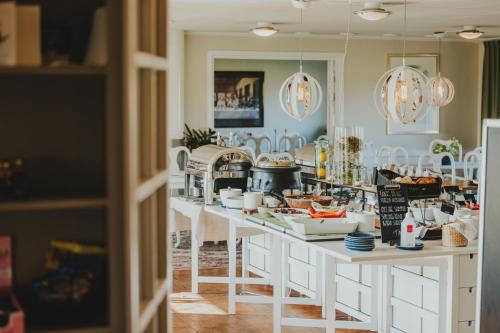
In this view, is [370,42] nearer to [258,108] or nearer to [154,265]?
[258,108]

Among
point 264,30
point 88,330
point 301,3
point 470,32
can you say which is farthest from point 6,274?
point 470,32

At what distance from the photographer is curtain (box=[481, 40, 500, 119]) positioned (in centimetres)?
1117

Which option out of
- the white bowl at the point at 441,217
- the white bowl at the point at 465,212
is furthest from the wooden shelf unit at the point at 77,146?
the white bowl at the point at 465,212

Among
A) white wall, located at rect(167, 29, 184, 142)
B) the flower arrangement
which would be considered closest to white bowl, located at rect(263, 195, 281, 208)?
white wall, located at rect(167, 29, 184, 142)

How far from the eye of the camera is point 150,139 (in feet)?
8.11

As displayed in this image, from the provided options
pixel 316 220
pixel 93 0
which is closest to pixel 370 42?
pixel 316 220

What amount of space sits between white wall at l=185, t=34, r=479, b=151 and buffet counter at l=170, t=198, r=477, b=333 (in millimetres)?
4143

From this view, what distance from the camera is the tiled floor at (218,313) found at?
17.0 feet

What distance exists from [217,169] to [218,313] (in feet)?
3.38

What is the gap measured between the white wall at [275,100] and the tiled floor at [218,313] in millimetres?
6796

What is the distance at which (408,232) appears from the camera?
12.9ft

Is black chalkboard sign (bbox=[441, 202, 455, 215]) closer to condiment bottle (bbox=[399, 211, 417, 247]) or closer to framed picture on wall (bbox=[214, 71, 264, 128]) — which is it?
condiment bottle (bbox=[399, 211, 417, 247])

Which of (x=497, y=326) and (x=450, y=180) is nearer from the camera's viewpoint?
(x=497, y=326)

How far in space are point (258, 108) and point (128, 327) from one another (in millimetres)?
10708
